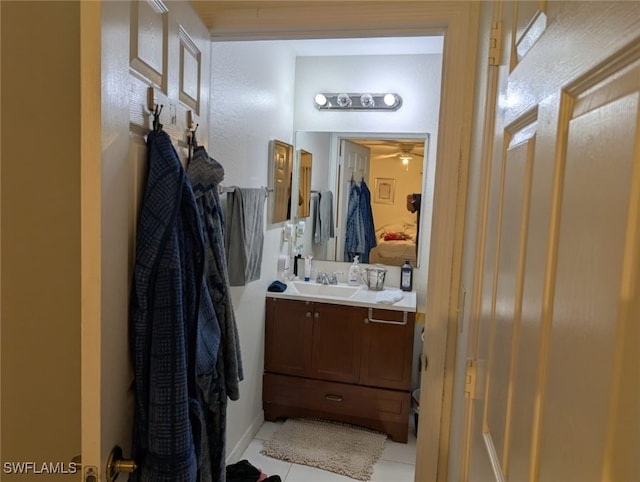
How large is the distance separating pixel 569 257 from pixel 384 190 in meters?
2.83

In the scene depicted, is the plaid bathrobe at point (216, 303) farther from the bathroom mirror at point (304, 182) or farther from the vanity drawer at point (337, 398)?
the bathroom mirror at point (304, 182)

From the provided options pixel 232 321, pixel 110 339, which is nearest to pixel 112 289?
pixel 110 339

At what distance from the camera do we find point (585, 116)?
0.51 meters

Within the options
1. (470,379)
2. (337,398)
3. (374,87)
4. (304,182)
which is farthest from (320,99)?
(470,379)

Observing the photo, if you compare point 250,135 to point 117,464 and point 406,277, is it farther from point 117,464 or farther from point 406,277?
point 117,464

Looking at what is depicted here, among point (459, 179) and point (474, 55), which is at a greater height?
point (474, 55)

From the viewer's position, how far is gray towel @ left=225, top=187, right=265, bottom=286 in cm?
226

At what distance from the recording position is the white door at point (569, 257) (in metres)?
0.40

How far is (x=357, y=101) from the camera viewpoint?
129 inches

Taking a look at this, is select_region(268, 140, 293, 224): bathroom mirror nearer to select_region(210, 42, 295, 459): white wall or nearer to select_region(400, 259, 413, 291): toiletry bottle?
select_region(210, 42, 295, 459): white wall

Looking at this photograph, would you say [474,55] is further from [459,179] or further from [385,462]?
[385,462]

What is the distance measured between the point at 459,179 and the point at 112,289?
1.08 m

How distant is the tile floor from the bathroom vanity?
145 millimetres

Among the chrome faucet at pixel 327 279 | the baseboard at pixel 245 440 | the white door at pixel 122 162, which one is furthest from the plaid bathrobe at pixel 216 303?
the chrome faucet at pixel 327 279
